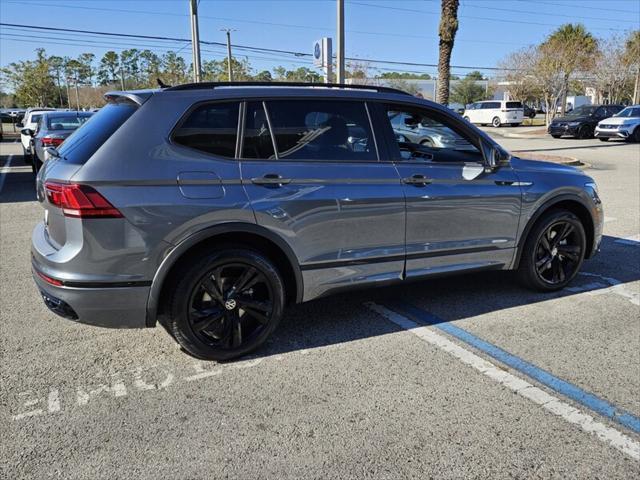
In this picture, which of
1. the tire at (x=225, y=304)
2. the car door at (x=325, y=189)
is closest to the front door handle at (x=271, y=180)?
the car door at (x=325, y=189)

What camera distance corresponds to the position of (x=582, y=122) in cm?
2748

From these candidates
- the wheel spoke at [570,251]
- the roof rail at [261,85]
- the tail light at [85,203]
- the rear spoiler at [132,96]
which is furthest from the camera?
the wheel spoke at [570,251]

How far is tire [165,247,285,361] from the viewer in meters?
3.41

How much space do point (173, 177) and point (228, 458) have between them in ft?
5.39

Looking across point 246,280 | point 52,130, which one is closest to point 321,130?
point 246,280

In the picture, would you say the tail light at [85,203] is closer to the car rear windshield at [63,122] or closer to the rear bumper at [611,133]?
the car rear windshield at [63,122]

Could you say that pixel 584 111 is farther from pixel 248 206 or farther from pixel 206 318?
pixel 206 318

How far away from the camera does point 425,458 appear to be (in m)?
2.67

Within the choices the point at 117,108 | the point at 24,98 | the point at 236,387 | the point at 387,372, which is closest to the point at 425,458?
the point at 387,372

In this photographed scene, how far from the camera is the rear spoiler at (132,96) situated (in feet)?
11.2

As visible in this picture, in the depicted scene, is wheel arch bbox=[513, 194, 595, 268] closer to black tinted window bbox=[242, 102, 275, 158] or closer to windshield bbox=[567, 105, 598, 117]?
black tinted window bbox=[242, 102, 275, 158]

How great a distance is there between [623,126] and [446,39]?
491 inches

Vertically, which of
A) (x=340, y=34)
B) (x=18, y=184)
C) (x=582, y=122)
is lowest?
(x=18, y=184)

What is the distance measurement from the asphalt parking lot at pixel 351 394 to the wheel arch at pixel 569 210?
51cm
